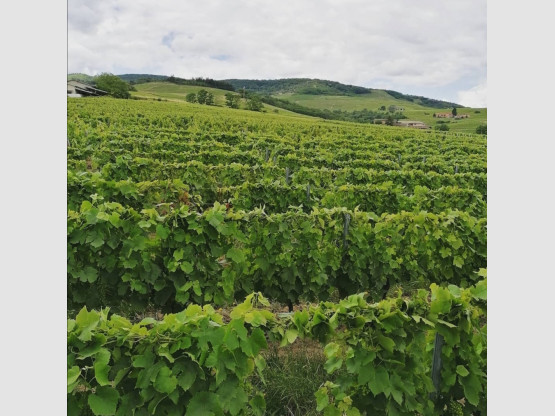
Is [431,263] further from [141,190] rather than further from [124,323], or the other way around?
[141,190]

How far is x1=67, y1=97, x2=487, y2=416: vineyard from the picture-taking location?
3117mm

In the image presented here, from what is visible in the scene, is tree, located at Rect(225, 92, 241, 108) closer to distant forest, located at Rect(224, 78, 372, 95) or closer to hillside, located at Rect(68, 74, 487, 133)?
hillside, located at Rect(68, 74, 487, 133)

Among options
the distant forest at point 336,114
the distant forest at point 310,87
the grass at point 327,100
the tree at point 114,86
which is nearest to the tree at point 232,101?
the grass at point 327,100

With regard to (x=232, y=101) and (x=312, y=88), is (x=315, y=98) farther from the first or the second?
(x=232, y=101)

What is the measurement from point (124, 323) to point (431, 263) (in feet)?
16.1

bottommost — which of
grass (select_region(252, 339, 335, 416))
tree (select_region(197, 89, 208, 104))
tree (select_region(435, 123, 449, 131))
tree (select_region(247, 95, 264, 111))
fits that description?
grass (select_region(252, 339, 335, 416))

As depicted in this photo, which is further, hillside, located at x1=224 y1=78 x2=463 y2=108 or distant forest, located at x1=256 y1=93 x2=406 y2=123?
hillside, located at x1=224 y1=78 x2=463 y2=108

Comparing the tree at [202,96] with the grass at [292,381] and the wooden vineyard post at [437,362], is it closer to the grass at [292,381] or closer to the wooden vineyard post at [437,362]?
the grass at [292,381]

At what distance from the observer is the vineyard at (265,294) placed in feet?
10.2

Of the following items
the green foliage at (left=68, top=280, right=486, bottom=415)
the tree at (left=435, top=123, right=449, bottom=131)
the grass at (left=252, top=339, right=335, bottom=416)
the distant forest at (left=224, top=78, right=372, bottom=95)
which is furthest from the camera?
the distant forest at (left=224, top=78, right=372, bottom=95)

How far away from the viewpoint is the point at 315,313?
3.44 metres

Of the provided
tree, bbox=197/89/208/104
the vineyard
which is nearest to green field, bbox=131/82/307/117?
tree, bbox=197/89/208/104

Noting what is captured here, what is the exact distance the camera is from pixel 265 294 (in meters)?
6.34

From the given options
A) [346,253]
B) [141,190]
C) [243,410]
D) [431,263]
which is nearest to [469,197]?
Result: [431,263]
